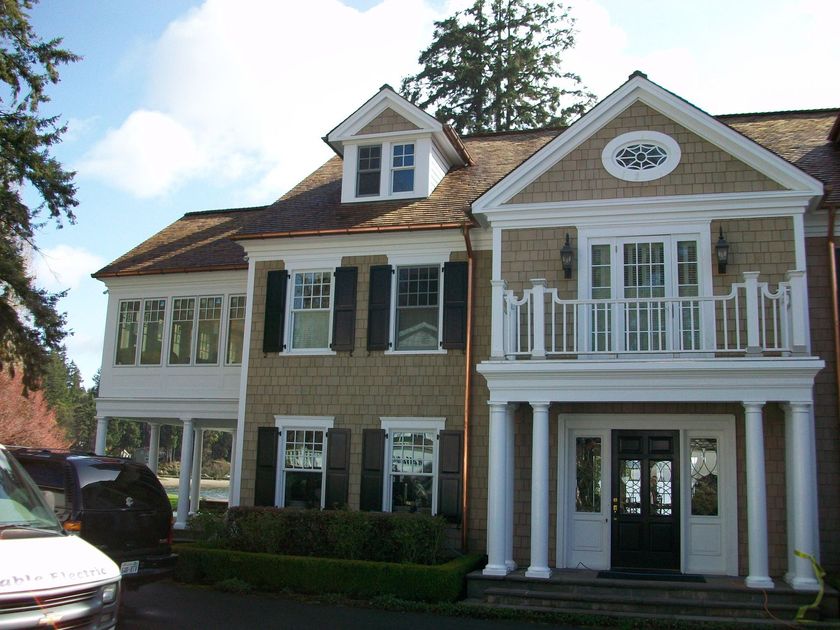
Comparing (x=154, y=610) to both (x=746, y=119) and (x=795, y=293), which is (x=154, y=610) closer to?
(x=795, y=293)

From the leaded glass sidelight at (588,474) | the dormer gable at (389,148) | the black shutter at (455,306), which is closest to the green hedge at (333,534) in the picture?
the leaded glass sidelight at (588,474)

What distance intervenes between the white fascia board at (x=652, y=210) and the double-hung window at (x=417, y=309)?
180 centimetres

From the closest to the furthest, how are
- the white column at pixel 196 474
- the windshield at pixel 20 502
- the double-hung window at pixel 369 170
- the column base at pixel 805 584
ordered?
the windshield at pixel 20 502 < the column base at pixel 805 584 < the double-hung window at pixel 369 170 < the white column at pixel 196 474

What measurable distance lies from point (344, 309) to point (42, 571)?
9.80 m

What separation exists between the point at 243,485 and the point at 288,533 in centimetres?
224

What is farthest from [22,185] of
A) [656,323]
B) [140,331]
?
[656,323]

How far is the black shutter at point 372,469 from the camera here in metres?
14.6

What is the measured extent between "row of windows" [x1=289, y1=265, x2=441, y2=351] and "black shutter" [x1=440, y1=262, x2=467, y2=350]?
0.73ft

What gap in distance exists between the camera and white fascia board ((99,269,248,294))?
57.8 feet

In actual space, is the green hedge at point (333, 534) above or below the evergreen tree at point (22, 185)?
below

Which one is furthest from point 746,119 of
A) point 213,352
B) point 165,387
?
point 165,387

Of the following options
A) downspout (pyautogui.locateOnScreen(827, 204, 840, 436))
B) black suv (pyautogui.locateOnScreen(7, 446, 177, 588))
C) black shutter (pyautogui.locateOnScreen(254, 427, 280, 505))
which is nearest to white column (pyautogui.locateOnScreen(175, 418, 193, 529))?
black shutter (pyautogui.locateOnScreen(254, 427, 280, 505))

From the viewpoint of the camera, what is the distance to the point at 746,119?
57.8 feet

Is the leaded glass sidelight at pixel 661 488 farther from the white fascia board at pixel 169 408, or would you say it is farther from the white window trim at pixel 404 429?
the white fascia board at pixel 169 408
